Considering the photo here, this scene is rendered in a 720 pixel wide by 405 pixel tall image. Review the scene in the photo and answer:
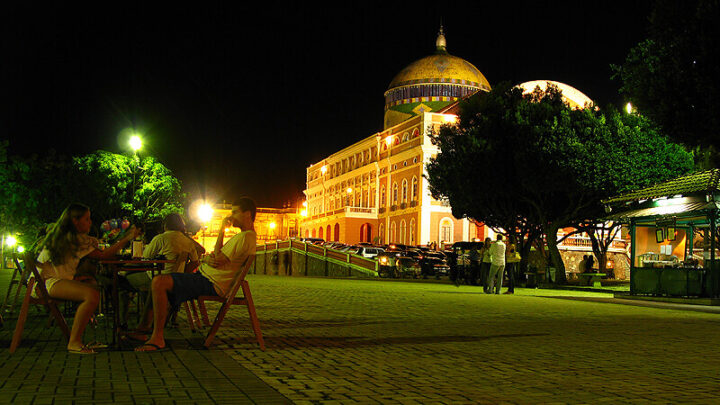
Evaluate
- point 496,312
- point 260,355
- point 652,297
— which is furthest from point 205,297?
point 652,297

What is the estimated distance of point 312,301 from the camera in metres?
16.4

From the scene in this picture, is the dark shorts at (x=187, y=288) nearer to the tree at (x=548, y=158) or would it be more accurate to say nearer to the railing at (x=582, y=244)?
the tree at (x=548, y=158)

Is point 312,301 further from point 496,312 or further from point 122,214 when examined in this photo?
point 122,214

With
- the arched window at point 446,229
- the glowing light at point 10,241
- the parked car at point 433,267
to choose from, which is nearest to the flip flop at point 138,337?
the parked car at point 433,267

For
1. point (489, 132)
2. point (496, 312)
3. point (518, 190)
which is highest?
point (489, 132)

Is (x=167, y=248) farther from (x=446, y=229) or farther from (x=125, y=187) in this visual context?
(x=446, y=229)

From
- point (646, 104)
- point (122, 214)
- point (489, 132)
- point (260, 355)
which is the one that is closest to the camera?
point (260, 355)

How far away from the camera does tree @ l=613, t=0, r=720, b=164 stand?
52.6ft

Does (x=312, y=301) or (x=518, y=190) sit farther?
(x=518, y=190)

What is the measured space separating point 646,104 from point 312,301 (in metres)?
8.99

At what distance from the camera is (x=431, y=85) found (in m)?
79.6

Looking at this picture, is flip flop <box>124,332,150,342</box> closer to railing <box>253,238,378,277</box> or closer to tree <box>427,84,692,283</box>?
tree <box>427,84,692,283</box>

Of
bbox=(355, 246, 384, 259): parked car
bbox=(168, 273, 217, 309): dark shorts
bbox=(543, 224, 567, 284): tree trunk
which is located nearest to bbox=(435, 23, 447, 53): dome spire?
bbox=(355, 246, 384, 259): parked car

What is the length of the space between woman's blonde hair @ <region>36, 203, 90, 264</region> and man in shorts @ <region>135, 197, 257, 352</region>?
2.89ft
